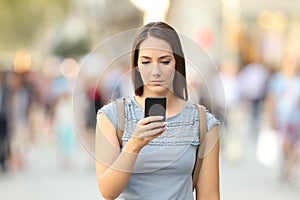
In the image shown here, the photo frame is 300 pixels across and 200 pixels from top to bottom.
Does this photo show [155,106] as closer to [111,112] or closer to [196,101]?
[111,112]

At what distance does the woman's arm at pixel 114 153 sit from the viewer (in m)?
3.50

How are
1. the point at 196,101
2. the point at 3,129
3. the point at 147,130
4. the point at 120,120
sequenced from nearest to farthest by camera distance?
1. the point at 147,130
2. the point at 120,120
3. the point at 196,101
4. the point at 3,129

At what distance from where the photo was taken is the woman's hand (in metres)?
3.49

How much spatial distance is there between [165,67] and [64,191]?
34.7 feet

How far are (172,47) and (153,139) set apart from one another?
36 cm

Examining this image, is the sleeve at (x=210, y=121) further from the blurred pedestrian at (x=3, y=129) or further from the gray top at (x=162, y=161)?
the blurred pedestrian at (x=3, y=129)

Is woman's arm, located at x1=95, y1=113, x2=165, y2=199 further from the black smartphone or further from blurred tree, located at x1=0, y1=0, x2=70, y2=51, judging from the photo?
blurred tree, located at x1=0, y1=0, x2=70, y2=51

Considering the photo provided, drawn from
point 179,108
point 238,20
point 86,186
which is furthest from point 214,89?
point 238,20

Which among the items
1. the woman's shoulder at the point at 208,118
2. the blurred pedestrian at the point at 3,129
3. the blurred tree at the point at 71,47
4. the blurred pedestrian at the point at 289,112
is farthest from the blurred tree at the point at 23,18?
the woman's shoulder at the point at 208,118

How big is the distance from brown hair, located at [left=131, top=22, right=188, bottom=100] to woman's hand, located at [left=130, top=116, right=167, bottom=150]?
263 millimetres

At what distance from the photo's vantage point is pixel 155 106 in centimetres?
362

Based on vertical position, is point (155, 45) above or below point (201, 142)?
above

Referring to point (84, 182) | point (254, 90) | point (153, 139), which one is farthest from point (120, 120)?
point (254, 90)

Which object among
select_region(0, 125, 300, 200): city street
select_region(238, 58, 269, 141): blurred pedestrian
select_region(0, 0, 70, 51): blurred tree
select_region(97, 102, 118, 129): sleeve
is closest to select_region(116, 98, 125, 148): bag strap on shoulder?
select_region(97, 102, 118, 129): sleeve
